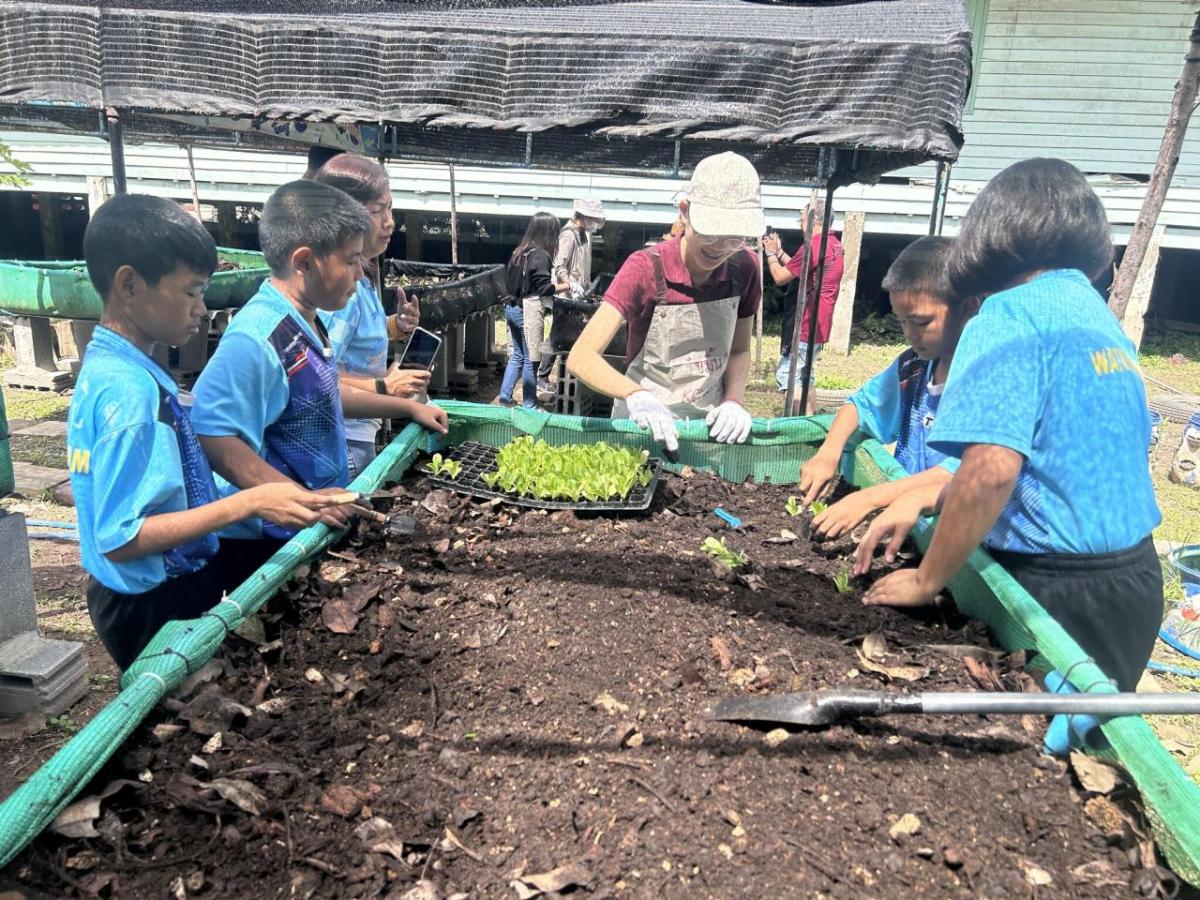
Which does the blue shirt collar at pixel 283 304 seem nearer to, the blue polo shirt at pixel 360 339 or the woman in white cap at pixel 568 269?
the blue polo shirt at pixel 360 339

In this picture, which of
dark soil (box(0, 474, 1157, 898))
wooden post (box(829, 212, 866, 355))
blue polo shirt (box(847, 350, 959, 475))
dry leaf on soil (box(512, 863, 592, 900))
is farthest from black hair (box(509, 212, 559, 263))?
dry leaf on soil (box(512, 863, 592, 900))

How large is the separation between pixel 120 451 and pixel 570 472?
154cm

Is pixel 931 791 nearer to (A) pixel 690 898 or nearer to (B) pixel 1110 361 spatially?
(A) pixel 690 898

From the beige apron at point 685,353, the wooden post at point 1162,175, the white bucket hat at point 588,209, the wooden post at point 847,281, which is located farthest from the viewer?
the wooden post at point 847,281

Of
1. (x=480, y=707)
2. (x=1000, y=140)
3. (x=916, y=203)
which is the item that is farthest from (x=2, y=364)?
(x=1000, y=140)

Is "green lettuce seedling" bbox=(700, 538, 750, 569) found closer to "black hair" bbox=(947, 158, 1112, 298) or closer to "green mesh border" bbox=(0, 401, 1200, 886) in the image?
"green mesh border" bbox=(0, 401, 1200, 886)

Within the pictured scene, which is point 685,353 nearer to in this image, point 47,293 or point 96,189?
point 47,293

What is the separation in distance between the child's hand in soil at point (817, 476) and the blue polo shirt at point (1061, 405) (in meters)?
1.05

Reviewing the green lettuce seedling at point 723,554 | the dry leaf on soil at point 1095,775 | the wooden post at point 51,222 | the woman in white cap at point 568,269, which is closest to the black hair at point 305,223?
→ the green lettuce seedling at point 723,554

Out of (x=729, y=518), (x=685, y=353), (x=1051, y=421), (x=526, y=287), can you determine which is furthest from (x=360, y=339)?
(x=526, y=287)

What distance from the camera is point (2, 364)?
8.91m

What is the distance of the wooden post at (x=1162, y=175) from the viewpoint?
408cm

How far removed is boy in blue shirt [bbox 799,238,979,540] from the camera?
96.1 inches

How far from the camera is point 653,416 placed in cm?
307
